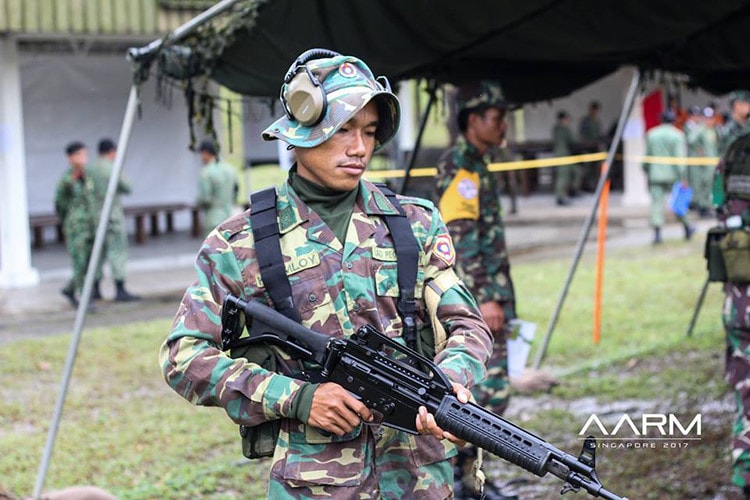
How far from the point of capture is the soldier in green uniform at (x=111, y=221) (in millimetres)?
11125

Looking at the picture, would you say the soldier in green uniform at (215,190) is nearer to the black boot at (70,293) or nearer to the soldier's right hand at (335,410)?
the black boot at (70,293)

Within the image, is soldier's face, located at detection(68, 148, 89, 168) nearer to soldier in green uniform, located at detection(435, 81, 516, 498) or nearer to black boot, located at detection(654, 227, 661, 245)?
soldier in green uniform, located at detection(435, 81, 516, 498)

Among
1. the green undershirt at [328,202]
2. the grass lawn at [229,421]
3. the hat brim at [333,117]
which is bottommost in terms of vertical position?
the grass lawn at [229,421]

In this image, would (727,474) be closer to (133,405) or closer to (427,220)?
(427,220)

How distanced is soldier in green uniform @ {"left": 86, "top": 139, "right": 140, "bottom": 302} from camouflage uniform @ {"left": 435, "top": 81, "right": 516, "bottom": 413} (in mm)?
6492

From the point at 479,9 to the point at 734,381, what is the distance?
79.8 inches

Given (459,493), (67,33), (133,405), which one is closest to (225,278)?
(459,493)

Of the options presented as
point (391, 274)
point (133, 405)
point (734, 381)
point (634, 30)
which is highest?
point (634, 30)

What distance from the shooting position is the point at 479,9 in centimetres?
452

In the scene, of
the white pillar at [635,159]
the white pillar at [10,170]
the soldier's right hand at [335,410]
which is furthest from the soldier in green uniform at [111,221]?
the white pillar at [635,159]

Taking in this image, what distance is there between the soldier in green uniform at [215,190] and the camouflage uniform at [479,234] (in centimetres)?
679

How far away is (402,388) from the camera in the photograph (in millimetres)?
2549

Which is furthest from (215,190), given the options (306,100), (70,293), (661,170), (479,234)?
(306,100)

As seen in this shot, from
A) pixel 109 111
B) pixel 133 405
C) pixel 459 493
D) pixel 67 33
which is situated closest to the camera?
pixel 459 493
